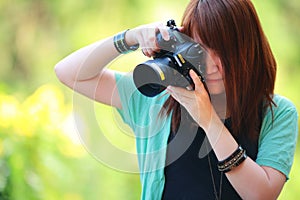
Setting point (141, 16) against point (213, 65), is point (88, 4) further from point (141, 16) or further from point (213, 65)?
point (213, 65)

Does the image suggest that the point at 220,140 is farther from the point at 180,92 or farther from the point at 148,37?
the point at 148,37

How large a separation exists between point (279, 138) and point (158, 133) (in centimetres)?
21

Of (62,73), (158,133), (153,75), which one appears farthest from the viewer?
(62,73)

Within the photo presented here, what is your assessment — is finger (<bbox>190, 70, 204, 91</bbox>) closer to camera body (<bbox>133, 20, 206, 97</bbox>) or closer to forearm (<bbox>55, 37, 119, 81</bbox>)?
camera body (<bbox>133, 20, 206, 97</bbox>)

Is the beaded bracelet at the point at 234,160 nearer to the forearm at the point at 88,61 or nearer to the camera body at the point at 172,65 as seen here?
the camera body at the point at 172,65

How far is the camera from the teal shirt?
1103mm

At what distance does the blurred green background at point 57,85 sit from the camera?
1750 millimetres

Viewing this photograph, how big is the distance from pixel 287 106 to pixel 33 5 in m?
1.32

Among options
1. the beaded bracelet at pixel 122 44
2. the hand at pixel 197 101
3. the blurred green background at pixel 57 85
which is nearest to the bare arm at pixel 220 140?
the hand at pixel 197 101

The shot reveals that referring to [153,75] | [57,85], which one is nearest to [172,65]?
[153,75]

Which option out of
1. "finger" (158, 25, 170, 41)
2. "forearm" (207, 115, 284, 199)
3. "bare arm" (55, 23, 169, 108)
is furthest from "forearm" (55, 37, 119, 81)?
"forearm" (207, 115, 284, 199)

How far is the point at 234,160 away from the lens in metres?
1.06

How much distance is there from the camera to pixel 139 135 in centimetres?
119

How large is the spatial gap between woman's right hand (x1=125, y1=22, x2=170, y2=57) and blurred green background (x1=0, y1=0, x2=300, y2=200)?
1.59 feet
